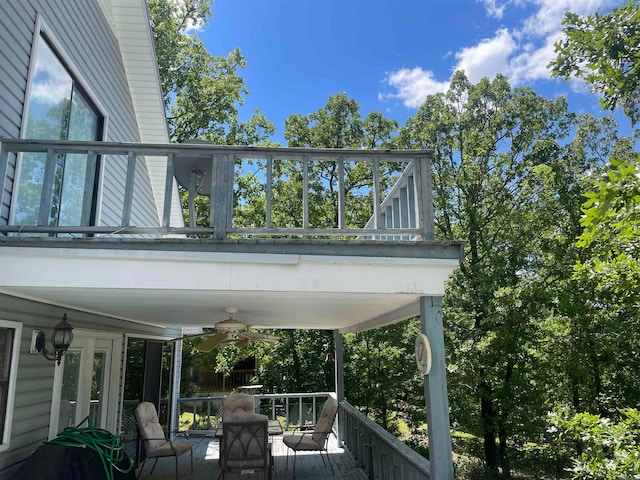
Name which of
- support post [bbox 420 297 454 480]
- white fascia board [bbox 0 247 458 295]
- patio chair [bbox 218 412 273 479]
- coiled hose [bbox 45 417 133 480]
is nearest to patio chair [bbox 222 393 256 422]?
patio chair [bbox 218 412 273 479]

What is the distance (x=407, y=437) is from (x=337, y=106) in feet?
42.4

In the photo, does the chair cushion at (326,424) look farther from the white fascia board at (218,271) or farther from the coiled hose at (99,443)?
the white fascia board at (218,271)

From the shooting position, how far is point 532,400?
41.0ft

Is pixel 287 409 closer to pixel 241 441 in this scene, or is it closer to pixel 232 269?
pixel 241 441

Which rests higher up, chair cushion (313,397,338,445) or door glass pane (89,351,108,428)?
door glass pane (89,351,108,428)

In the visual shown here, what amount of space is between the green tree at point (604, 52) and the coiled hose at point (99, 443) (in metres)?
6.94

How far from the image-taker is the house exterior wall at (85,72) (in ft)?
13.4

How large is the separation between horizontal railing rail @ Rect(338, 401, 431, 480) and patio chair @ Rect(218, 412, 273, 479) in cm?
143

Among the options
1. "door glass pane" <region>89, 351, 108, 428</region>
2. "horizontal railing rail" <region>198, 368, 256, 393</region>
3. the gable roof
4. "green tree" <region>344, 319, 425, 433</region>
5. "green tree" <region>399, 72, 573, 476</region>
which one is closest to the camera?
"door glass pane" <region>89, 351, 108, 428</region>

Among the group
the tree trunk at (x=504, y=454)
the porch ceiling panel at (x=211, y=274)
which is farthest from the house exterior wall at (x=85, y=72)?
the tree trunk at (x=504, y=454)

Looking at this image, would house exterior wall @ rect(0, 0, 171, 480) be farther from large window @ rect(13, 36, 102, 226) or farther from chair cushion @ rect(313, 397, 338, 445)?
chair cushion @ rect(313, 397, 338, 445)

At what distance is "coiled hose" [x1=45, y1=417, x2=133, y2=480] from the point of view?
4301 millimetres

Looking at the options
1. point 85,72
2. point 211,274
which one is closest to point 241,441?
point 211,274

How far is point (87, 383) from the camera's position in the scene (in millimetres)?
6012
